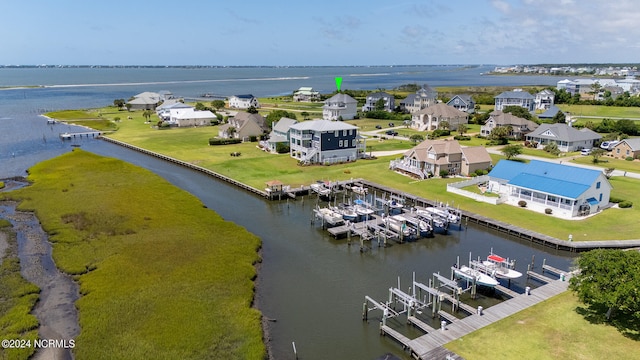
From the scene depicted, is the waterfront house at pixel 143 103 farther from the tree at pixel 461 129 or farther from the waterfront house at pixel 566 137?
the waterfront house at pixel 566 137

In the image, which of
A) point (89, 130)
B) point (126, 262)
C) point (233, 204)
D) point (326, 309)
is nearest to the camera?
point (326, 309)

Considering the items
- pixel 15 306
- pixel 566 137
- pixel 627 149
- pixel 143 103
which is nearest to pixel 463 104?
pixel 566 137

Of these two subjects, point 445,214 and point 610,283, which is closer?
point 610,283

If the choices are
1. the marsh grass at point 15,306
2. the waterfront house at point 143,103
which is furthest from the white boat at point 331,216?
the waterfront house at point 143,103

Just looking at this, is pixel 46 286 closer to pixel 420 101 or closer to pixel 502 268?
pixel 502 268

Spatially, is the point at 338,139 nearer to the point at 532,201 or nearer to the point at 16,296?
the point at 532,201

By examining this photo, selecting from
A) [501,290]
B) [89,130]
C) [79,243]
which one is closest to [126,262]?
[79,243]

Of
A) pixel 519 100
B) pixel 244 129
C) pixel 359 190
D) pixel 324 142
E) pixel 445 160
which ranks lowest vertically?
pixel 359 190

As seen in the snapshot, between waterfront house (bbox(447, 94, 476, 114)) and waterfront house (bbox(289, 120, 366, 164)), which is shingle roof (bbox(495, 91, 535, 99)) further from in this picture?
waterfront house (bbox(289, 120, 366, 164))
